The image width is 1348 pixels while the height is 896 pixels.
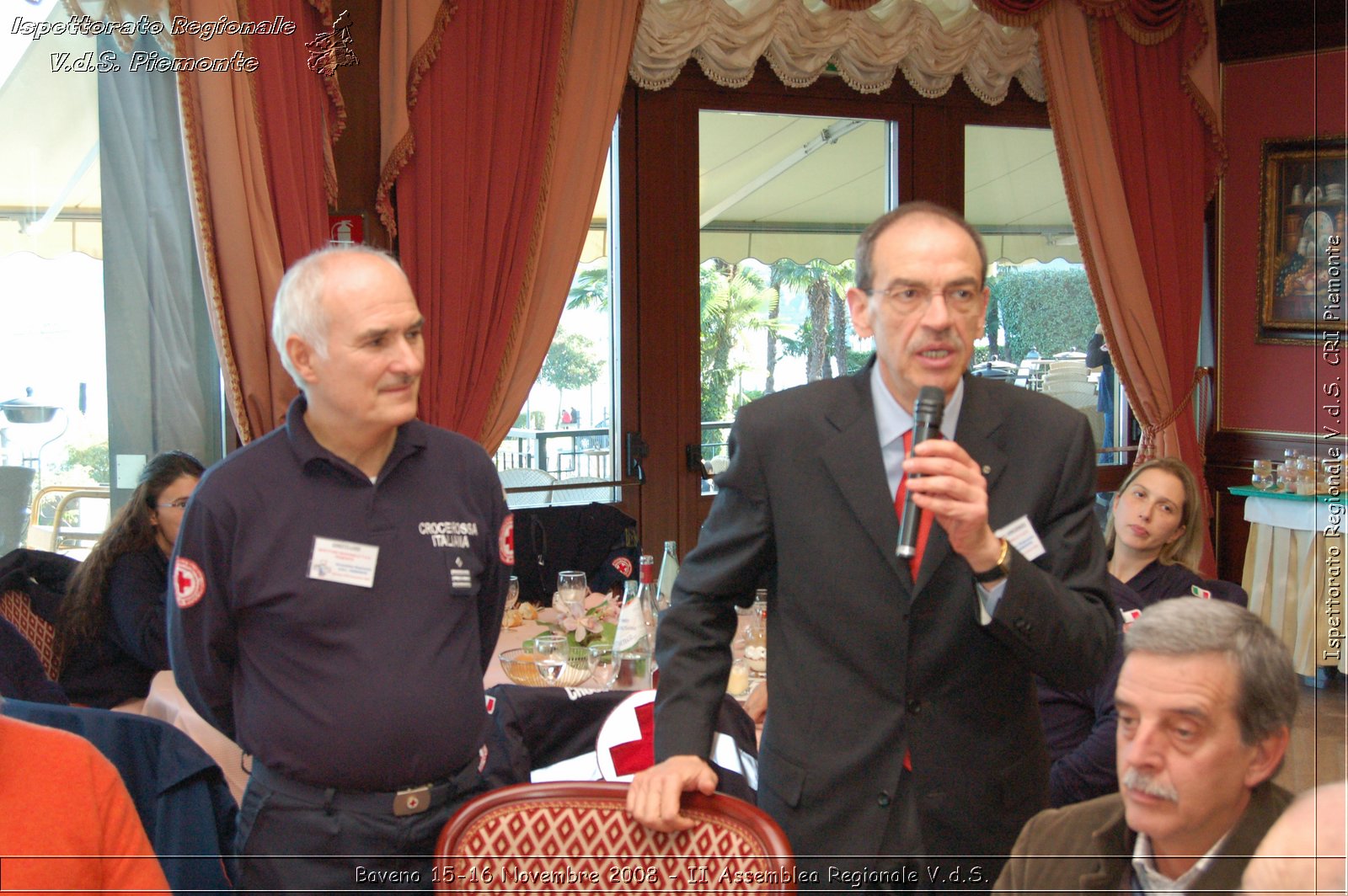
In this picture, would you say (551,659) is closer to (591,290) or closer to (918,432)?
(918,432)

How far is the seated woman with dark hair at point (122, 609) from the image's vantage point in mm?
3314

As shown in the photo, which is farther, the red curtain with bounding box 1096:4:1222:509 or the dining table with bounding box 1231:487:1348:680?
the red curtain with bounding box 1096:4:1222:509

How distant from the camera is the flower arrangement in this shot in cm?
324

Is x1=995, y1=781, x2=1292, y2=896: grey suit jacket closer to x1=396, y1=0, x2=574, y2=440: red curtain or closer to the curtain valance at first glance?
x1=396, y1=0, x2=574, y2=440: red curtain

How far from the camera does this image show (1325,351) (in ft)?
20.9

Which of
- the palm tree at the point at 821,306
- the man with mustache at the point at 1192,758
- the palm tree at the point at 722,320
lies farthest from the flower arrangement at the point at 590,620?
the palm tree at the point at 821,306

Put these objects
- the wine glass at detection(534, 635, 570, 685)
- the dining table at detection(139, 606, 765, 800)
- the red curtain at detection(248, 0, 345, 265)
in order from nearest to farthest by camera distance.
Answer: the dining table at detection(139, 606, 765, 800) → the wine glass at detection(534, 635, 570, 685) → the red curtain at detection(248, 0, 345, 265)

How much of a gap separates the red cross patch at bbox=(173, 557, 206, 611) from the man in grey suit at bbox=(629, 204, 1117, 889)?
0.77 m

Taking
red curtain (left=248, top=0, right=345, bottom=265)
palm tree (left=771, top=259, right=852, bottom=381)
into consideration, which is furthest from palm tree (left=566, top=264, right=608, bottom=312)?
red curtain (left=248, top=0, right=345, bottom=265)

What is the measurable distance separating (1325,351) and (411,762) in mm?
6060

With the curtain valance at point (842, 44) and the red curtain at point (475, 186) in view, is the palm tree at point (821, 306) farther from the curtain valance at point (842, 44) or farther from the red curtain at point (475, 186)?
the red curtain at point (475, 186)

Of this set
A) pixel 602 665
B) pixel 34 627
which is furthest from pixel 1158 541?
pixel 34 627

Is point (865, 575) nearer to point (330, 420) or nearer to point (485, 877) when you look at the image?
point (485, 877)

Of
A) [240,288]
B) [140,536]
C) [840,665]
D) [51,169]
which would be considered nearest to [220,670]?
[840,665]
